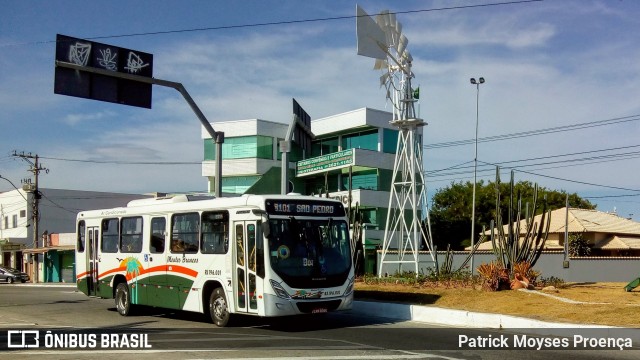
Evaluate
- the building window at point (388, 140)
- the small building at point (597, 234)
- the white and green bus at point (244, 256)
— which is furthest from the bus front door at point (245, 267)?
the building window at point (388, 140)

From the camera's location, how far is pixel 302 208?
15602 mm

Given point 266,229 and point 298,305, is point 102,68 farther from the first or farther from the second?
point 298,305

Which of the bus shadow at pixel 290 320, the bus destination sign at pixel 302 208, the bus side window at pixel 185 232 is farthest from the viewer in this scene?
the bus side window at pixel 185 232

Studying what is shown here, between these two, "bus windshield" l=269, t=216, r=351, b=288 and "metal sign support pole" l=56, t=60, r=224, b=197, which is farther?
"metal sign support pole" l=56, t=60, r=224, b=197

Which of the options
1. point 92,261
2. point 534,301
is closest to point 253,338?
point 534,301

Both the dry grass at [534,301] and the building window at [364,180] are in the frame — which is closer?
the dry grass at [534,301]

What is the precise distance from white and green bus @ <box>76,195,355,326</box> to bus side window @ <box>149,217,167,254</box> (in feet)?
0.08

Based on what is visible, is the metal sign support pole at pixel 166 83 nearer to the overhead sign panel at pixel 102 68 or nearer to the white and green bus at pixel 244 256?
the overhead sign panel at pixel 102 68

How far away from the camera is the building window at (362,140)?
4722 cm

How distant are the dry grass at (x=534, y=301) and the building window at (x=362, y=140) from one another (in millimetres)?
23943

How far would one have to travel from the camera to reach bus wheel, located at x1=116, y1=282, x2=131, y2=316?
63.7 ft

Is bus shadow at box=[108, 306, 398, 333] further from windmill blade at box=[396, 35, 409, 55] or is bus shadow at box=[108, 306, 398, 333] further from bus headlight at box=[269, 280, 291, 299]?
windmill blade at box=[396, 35, 409, 55]

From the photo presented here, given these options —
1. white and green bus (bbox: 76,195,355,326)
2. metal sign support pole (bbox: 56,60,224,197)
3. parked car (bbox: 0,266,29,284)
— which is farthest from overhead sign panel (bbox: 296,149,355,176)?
white and green bus (bbox: 76,195,355,326)

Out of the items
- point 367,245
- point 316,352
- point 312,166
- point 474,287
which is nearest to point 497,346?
point 316,352
